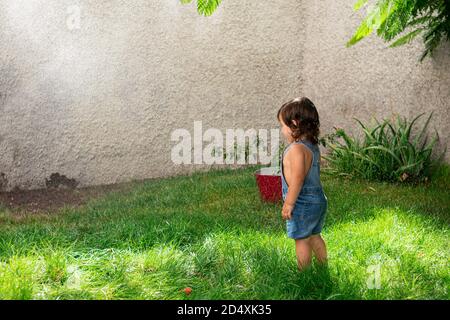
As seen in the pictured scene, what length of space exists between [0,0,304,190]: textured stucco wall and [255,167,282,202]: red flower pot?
2.38m

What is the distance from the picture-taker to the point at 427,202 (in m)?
4.66

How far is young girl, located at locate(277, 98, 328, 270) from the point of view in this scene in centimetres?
296

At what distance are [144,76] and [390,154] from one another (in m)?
3.09

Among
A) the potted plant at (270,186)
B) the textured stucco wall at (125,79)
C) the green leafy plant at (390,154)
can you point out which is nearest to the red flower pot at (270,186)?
the potted plant at (270,186)

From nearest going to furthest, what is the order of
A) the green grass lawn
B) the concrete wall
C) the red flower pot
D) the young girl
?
1. the green grass lawn
2. the young girl
3. the red flower pot
4. the concrete wall

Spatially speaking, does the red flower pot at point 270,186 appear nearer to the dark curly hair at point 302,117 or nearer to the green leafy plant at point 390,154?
the green leafy plant at point 390,154

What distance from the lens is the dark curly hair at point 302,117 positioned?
3.00m

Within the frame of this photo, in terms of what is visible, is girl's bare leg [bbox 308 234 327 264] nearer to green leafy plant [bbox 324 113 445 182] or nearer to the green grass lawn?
the green grass lawn

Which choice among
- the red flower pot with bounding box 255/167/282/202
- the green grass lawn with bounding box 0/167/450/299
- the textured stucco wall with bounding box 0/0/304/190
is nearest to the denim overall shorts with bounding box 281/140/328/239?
the green grass lawn with bounding box 0/167/450/299

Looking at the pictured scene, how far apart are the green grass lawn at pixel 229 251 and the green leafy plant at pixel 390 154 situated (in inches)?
14.4

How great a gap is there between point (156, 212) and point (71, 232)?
88cm

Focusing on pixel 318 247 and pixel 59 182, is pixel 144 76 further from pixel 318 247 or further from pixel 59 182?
pixel 318 247

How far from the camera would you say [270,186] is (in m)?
4.91

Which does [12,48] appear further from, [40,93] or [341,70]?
[341,70]
